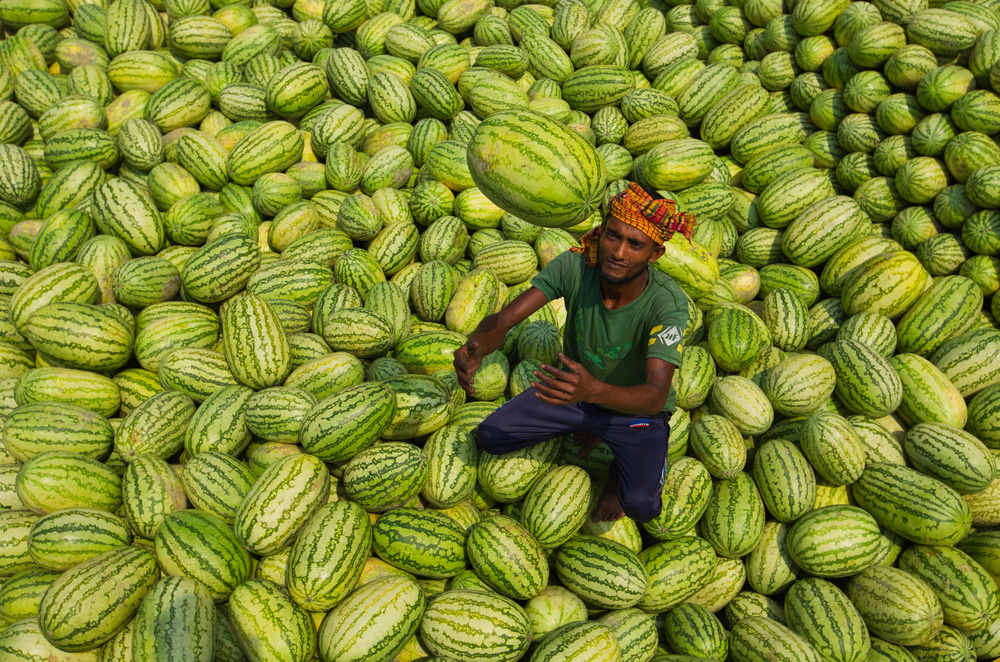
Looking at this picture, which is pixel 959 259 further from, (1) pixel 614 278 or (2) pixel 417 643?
(2) pixel 417 643

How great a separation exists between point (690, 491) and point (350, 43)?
231 inches

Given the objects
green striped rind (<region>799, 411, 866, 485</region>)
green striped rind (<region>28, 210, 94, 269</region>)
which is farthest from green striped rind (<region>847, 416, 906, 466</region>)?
green striped rind (<region>28, 210, 94, 269</region>)

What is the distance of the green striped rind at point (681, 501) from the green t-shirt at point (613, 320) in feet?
1.37

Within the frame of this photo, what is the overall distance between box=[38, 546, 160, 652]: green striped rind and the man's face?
8.48ft

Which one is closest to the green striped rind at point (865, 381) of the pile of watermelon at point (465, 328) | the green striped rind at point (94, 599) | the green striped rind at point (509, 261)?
the pile of watermelon at point (465, 328)

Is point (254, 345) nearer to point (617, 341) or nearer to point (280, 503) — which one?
point (280, 503)

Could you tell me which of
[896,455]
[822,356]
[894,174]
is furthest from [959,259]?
[896,455]

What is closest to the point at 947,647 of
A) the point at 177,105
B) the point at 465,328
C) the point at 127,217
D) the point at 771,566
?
the point at 771,566

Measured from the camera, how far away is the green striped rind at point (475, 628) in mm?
2676

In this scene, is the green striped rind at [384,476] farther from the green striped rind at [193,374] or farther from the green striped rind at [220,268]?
the green striped rind at [220,268]

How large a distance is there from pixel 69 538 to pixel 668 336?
117 inches

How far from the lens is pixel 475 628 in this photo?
2.70 metres

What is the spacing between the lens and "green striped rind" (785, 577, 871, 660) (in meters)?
2.88

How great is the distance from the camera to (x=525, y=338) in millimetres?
4078
